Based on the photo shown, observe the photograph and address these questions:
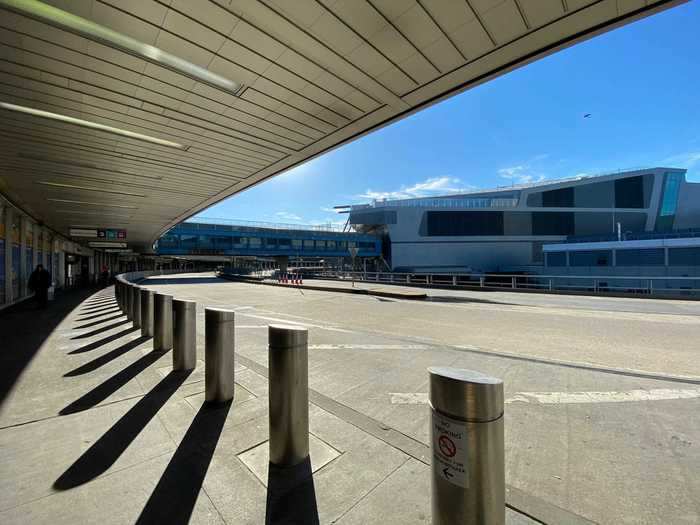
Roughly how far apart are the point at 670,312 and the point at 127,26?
16831 mm

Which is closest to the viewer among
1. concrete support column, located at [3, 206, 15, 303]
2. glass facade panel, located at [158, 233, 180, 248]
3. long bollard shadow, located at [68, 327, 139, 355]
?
long bollard shadow, located at [68, 327, 139, 355]

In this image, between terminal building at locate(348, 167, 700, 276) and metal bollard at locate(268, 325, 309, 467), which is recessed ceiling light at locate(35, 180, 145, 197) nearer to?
metal bollard at locate(268, 325, 309, 467)

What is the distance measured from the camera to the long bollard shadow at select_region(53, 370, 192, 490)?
8.15 feet

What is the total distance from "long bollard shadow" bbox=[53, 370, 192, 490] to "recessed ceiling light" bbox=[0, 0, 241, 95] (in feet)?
15.5

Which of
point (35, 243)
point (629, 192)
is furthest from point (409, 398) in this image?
point (629, 192)

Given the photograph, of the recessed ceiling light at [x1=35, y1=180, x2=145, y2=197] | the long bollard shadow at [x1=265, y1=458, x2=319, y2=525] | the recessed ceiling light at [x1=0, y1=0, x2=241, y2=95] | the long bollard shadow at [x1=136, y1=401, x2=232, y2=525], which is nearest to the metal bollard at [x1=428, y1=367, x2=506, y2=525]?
the long bollard shadow at [x1=265, y1=458, x2=319, y2=525]

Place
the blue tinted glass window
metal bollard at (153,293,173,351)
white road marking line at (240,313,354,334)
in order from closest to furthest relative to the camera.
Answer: metal bollard at (153,293,173,351) → white road marking line at (240,313,354,334) → the blue tinted glass window

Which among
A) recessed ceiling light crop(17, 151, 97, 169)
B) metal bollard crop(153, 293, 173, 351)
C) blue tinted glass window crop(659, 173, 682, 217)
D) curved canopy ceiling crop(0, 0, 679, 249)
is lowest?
metal bollard crop(153, 293, 173, 351)

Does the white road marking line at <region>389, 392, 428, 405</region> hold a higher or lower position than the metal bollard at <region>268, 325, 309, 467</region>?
lower

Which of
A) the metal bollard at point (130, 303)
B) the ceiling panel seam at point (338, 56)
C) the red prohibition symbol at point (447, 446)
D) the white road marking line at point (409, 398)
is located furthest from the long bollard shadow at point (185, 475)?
the metal bollard at point (130, 303)

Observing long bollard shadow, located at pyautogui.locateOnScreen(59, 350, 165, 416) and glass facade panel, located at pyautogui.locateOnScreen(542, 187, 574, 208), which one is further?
glass facade panel, located at pyautogui.locateOnScreen(542, 187, 574, 208)

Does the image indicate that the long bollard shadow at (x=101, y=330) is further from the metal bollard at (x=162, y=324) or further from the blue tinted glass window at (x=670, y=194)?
the blue tinted glass window at (x=670, y=194)

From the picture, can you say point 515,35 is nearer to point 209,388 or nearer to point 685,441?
point 685,441

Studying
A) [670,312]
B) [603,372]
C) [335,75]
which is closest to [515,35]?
[335,75]
